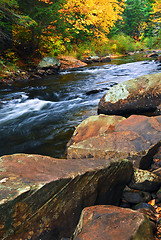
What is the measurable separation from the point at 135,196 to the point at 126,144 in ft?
2.46

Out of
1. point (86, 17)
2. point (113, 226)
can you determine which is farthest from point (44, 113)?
point (86, 17)

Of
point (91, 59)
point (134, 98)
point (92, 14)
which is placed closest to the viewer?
point (134, 98)

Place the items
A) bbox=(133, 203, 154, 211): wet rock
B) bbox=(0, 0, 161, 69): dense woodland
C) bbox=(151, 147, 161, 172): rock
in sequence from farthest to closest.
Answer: bbox=(0, 0, 161, 69): dense woodland < bbox=(151, 147, 161, 172): rock < bbox=(133, 203, 154, 211): wet rock

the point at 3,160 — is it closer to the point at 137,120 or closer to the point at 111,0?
the point at 137,120

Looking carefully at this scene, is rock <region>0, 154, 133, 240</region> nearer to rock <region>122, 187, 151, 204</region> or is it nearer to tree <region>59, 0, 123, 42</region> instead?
rock <region>122, 187, 151, 204</region>

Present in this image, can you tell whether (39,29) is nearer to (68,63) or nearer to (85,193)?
(68,63)

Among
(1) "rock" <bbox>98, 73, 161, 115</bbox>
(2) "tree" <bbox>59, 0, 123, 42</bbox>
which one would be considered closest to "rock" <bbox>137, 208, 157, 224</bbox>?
(1) "rock" <bbox>98, 73, 161, 115</bbox>

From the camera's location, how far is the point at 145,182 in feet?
7.66

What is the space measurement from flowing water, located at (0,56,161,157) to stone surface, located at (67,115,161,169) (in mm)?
1082

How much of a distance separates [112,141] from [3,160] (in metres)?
1.57

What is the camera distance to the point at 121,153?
2.64 m

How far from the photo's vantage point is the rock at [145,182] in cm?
234

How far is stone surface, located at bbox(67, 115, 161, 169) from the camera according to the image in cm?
264

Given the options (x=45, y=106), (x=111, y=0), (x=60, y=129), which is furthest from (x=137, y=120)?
(x=111, y=0)
